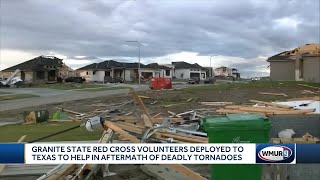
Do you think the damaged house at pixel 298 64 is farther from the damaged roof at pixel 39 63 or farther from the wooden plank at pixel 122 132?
the damaged roof at pixel 39 63

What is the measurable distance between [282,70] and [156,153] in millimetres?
51240

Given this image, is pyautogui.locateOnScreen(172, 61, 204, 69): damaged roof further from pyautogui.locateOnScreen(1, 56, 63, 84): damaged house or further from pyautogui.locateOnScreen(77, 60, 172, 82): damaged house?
pyautogui.locateOnScreen(1, 56, 63, 84): damaged house

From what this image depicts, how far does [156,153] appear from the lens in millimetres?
3844

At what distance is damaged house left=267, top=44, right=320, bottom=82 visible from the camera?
35844mm

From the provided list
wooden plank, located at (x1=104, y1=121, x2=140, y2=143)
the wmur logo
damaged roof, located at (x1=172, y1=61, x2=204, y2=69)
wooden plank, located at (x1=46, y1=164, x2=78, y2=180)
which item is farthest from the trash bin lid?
damaged roof, located at (x1=172, y1=61, x2=204, y2=69)

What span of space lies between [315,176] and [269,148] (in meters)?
1.79

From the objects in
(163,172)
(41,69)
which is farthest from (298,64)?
(41,69)

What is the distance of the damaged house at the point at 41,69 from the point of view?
83688mm

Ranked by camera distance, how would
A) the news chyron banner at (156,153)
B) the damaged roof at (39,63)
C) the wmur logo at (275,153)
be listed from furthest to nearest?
the damaged roof at (39,63)
the news chyron banner at (156,153)
the wmur logo at (275,153)

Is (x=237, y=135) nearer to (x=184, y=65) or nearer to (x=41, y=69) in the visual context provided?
(x=41, y=69)

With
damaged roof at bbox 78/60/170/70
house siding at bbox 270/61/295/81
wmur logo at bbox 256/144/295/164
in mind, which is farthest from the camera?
damaged roof at bbox 78/60/170/70

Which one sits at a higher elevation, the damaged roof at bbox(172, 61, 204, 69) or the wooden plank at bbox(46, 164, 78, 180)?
the damaged roof at bbox(172, 61, 204, 69)

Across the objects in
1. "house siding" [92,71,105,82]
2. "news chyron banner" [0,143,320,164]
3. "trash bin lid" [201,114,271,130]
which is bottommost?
"news chyron banner" [0,143,320,164]

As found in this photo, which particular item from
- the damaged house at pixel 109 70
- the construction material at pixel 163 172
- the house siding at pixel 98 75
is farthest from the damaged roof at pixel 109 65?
the construction material at pixel 163 172
